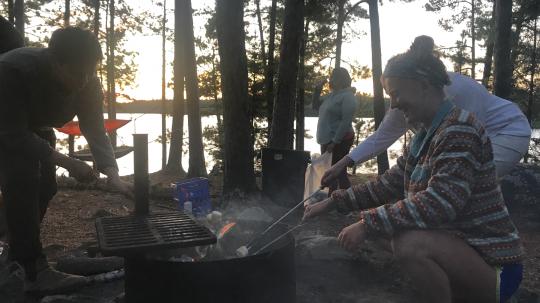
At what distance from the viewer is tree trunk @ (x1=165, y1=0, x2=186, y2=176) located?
1269cm

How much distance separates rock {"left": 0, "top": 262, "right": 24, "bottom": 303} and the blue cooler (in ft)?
7.06

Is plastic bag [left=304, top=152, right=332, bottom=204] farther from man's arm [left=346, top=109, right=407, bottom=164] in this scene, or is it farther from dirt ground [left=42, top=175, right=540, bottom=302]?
man's arm [left=346, top=109, right=407, bottom=164]

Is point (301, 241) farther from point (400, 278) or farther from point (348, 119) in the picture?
point (348, 119)

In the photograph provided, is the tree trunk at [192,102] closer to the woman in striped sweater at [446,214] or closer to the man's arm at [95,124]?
the man's arm at [95,124]

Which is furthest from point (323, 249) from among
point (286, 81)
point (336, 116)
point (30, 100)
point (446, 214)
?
point (286, 81)

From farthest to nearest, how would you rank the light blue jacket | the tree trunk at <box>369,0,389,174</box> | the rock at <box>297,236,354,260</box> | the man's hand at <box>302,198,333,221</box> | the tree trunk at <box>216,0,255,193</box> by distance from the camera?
the tree trunk at <box>369,0,389,174</box> < the tree trunk at <box>216,0,255,193</box> < the light blue jacket < the rock at <box>297,236,354,260</box> < the man's hand at <box>302,198,333,221</box>

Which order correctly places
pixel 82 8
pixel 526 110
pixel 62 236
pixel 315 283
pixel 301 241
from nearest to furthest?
pixel 315 283 → pixel 301 241 → pixel 62 236 → pixel 526 110 → pixel 82 8

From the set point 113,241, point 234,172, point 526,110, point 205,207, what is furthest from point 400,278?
point 526,110

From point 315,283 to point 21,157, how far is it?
2.20m

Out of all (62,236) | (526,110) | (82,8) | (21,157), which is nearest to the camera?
(21,157)

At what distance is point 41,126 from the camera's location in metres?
2.99

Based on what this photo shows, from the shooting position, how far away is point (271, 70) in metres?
13.8

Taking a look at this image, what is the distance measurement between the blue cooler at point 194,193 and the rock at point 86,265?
1.60 meters

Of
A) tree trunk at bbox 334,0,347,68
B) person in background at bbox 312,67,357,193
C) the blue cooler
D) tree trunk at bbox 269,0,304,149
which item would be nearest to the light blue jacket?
person in background at bbox 312,67,357,193
